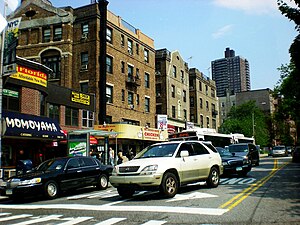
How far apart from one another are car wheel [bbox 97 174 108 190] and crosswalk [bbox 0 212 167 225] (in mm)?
5713

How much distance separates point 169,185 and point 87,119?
2066cm

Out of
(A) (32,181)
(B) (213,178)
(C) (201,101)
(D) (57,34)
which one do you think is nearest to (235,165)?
(B) (213,178)

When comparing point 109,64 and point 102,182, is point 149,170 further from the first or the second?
point 109,64

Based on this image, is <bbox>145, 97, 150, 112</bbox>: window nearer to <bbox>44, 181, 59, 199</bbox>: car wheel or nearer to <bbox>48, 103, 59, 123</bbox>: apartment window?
<bbox>48, 103, 59, 123</bbox>: apartment window

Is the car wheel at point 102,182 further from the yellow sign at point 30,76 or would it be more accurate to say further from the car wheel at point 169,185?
the yellow sign at point 30,76

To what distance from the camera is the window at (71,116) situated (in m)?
28.2

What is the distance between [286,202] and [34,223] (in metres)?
6.61

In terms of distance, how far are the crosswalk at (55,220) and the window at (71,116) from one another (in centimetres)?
1900

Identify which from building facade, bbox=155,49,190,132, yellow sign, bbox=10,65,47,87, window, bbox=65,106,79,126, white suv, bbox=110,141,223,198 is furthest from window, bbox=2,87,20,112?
building facade, bbox=155,49,190,132

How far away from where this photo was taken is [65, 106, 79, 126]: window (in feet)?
92.7

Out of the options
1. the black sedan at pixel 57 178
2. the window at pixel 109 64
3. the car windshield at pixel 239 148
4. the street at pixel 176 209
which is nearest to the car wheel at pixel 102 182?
the black sedan at pixel 57 178

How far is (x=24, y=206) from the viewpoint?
11469 mm

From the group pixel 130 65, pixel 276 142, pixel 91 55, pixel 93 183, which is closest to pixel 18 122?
Result: pixel 93 183

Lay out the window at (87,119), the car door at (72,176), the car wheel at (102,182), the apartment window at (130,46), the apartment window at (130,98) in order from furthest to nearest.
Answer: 1. the apartment window at (130,46)
2. the apartment window at (130,98)
3. the window at (87,119)
4. the car wheel at (102,182)
5. the car door at (72,176)
